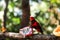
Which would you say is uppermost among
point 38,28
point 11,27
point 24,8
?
point 24,8

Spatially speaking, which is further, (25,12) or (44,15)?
(44,15)

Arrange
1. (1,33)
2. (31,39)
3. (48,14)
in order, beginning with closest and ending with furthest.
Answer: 1. (31,39)
2. (1,33)
3. (48,14)

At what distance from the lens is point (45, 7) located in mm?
6184

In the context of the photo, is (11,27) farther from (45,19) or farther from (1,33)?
(1,33)

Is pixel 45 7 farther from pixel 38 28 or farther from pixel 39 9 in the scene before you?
pixel 38 28

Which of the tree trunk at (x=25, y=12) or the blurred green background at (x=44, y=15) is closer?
the tree trunk at (x=25, y=12)

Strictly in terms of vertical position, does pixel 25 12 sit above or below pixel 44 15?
above

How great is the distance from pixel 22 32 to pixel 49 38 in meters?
0.56

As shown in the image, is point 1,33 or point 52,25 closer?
point 1,33

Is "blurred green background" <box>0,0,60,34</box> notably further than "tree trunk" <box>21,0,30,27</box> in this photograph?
Yes

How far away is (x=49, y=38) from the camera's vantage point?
2.65 m

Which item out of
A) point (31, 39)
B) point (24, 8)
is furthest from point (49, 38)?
point (24, 8)

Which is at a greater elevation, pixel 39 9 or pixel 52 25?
pixel 39 9

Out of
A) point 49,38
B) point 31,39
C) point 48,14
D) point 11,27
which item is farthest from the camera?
point 48,14
